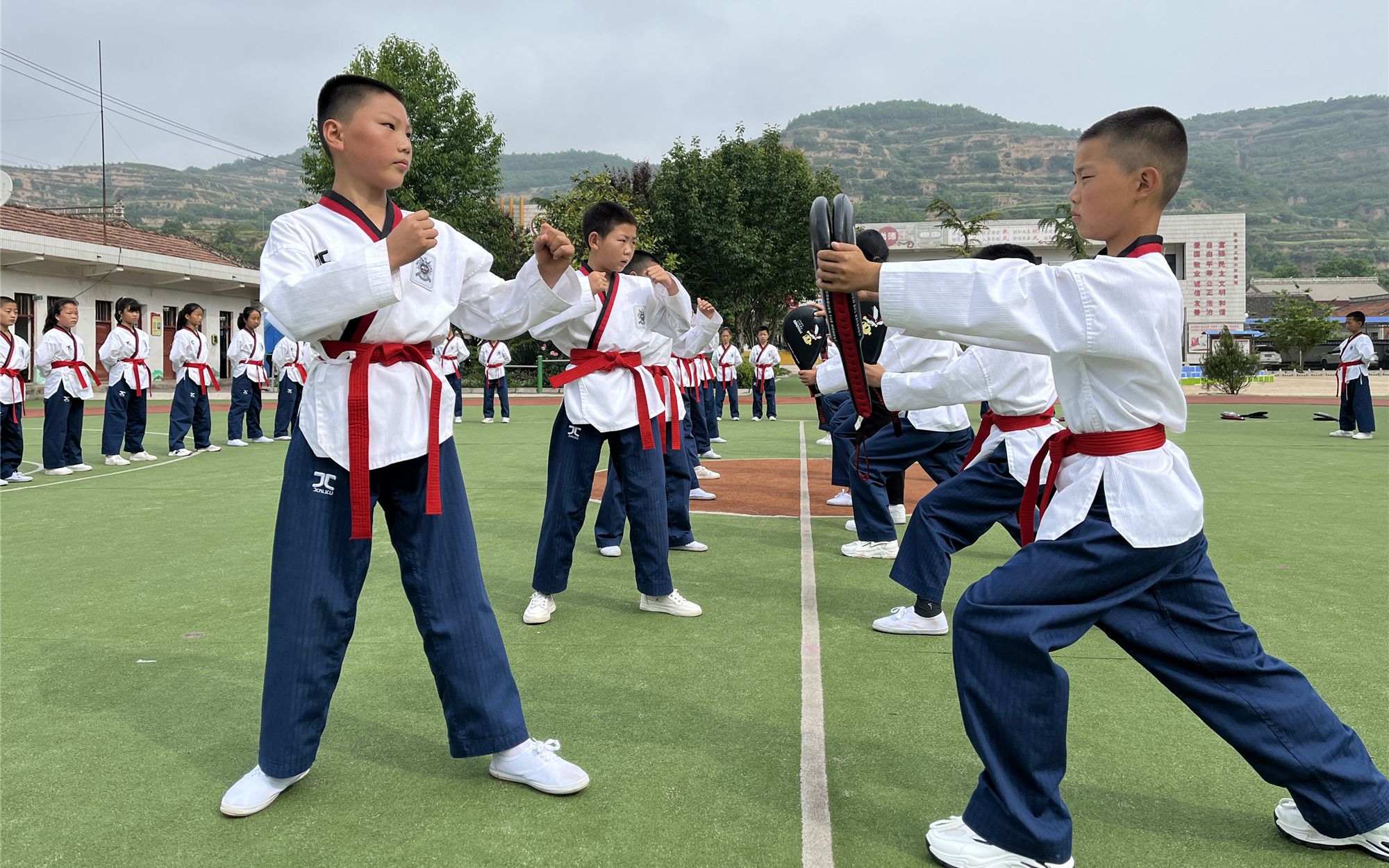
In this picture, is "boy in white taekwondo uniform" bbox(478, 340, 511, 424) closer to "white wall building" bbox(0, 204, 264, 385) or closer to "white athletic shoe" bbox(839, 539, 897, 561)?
"white wall building" bbox(0, 204, 264, 385)

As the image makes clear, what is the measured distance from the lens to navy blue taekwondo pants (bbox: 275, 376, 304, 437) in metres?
14.9

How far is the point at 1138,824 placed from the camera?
2.69m

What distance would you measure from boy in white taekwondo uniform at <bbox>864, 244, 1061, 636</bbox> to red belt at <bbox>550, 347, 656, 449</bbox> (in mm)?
1289

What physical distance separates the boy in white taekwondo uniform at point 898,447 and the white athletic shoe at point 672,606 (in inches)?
55.3

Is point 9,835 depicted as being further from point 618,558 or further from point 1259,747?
point 618,558

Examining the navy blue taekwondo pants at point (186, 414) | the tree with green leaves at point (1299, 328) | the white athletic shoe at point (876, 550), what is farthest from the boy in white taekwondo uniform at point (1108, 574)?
the tree with green leaves at point (1299, 328)

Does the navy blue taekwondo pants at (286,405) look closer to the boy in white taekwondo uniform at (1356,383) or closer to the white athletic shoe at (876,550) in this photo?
the white athletic shoe at (876,550)

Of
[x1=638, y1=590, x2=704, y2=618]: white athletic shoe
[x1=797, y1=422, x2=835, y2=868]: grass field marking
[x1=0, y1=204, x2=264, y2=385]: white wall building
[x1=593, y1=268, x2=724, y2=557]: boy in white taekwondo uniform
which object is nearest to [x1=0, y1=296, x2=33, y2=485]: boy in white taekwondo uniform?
[x1=593, y1=268, x2=724, y2=557]: boy in white taekwondo uniform

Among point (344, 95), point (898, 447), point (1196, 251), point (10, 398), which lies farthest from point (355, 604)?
point (1196, 251)

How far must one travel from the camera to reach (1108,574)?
7.94 ft

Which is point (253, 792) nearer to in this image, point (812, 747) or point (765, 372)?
point (812, 747)

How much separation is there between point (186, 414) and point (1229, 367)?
2601 cm

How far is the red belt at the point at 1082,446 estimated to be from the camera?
8.14ft

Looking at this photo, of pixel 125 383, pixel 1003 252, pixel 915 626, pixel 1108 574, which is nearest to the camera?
pixel 1108 574
